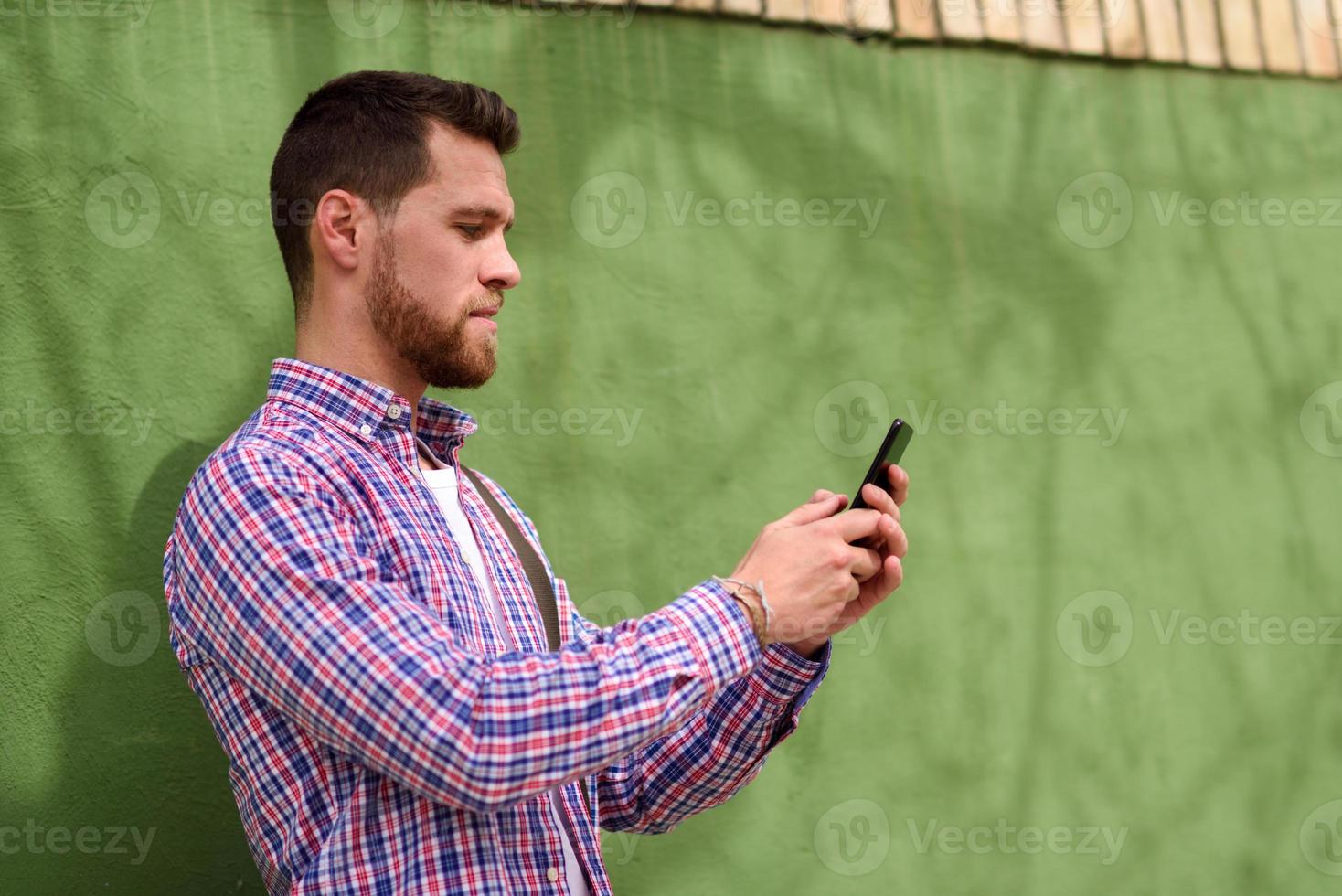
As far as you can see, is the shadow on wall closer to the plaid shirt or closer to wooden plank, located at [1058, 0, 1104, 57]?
the plaid shirt

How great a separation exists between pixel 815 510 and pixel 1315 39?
9.41 feet

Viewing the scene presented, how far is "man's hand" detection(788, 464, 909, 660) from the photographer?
2025mm

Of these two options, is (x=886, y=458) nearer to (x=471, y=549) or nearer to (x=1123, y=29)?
(x=471, y=549)

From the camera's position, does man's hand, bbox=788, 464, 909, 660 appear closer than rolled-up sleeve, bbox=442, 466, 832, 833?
Yes

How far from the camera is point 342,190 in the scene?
2188mm

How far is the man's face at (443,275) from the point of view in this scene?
216 centimetres

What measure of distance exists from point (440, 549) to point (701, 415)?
1.34 m

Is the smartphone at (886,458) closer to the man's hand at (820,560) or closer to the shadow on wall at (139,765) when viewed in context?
the man's hand at (820,560)

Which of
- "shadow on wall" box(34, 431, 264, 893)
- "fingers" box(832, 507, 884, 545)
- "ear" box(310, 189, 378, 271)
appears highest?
"ear" box(310, 189, 378, 271)

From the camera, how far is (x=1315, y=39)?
4012 millimetres

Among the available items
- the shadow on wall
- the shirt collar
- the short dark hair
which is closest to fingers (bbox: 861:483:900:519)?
the shirt collar

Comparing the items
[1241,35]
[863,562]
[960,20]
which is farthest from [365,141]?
[1241,35]

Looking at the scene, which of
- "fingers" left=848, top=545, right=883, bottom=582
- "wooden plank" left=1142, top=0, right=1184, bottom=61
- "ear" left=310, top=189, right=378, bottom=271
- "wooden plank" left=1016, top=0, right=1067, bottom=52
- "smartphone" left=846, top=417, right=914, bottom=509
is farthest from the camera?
"wooden plank" left=1142, top=0, right=1184, bottom=61

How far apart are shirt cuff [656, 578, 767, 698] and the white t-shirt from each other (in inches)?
14.8
